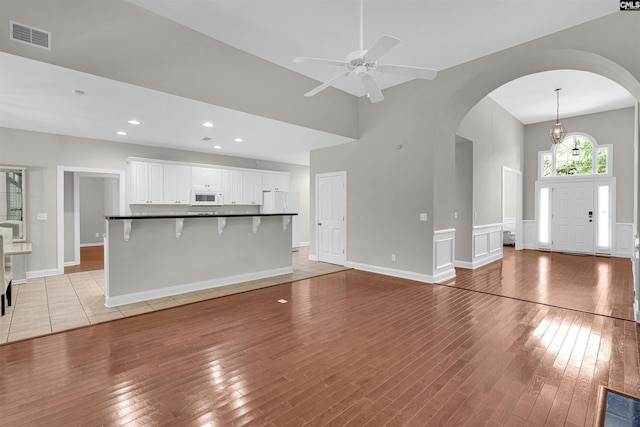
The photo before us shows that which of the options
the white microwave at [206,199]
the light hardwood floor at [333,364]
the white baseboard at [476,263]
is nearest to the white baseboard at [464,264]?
the white baseboard at [476,263]

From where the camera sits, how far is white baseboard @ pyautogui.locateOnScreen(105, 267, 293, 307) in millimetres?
3788

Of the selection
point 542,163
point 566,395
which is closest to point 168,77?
point 566,395

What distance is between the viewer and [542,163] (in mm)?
8719

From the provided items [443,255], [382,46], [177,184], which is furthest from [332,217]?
[382,46]

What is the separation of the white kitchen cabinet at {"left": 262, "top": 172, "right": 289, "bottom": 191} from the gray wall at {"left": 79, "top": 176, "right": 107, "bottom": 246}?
17.5ft

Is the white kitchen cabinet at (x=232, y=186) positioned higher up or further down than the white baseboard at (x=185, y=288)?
higher up

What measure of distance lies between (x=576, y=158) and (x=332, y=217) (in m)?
7.33

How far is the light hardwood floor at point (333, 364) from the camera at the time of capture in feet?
6.09

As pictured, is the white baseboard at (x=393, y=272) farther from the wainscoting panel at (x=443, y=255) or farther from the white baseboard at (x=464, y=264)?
the white baseboard at (x=464, y=264)

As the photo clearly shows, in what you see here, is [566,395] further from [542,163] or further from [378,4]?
[542,163]

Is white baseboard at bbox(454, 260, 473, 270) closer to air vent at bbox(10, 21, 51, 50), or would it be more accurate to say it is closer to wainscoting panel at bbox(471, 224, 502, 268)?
wainscoting panel at bbox(471, 224, 502, 268)

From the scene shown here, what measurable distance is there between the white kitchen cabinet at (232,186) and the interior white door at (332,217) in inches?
90.3

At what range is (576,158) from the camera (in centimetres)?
827

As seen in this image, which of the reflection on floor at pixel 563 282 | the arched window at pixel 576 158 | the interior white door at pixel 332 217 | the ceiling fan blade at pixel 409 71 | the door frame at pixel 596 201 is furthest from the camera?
the arched window at pixel 576 158
